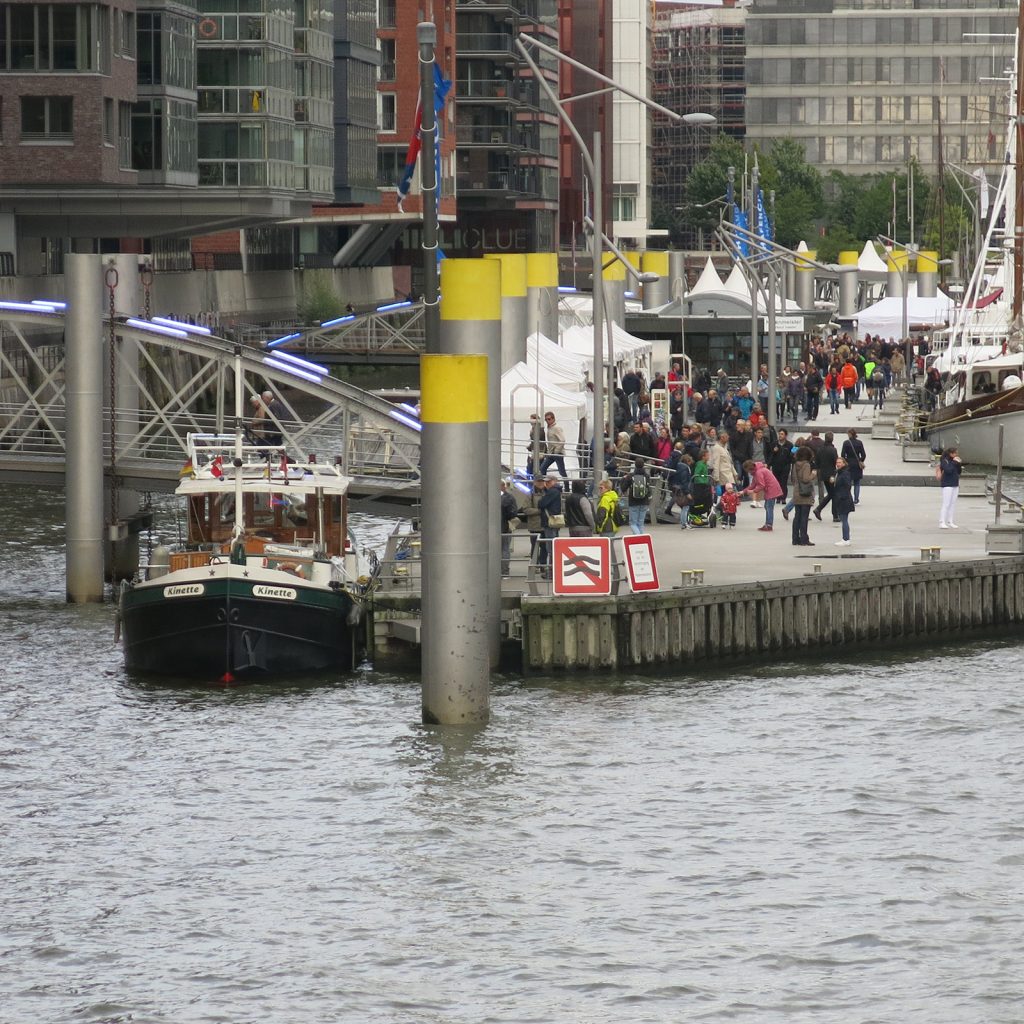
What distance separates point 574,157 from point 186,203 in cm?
10353

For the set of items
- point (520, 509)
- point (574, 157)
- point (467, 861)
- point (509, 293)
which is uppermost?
point (574, 157)

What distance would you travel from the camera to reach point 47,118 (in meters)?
71.1

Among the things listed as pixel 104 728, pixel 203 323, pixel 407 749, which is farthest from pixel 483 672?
pixel 203 323

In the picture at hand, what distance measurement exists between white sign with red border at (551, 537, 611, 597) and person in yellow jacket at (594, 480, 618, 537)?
5.20 m

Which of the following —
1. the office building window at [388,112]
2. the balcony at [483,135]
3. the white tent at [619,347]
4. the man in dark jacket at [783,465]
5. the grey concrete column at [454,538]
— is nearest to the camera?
the grey concrete column at [454,538]

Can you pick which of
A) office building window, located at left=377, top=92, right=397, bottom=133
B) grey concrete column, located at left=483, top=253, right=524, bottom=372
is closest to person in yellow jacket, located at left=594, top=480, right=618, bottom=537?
grey concrete column, located at left=483, top=253, right=524, bottom=372

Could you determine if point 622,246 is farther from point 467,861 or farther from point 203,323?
point 467,861

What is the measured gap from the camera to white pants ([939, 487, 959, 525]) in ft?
145

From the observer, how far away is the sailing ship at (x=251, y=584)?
35.0m

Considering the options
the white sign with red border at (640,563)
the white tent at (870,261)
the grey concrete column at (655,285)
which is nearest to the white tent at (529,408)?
the white sign with red border at (640,563)

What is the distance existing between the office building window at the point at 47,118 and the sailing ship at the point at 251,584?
114ft

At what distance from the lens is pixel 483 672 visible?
31.4 metres

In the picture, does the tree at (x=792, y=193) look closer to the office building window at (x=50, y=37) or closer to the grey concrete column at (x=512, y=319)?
the office building window at (x=50, y=37)

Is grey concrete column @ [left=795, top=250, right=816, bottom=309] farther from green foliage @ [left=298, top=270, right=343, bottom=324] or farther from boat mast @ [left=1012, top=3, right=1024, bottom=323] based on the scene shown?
boat mast @ [left=1012, top=3, right=1024, bottom=323]
